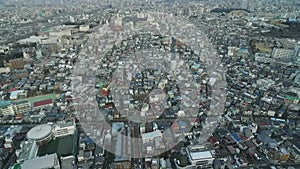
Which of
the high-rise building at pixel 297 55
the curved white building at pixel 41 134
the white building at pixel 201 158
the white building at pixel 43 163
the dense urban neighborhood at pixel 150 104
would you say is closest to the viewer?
the white building at pixel 43 163

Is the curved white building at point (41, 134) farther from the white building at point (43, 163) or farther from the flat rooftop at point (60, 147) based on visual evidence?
the white building at point (43, 163)

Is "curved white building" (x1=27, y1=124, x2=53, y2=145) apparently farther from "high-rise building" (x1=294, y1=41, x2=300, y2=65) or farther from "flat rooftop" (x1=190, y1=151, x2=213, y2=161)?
"high-rise building" (x1=294, y1=41, x2=300, y2=65)

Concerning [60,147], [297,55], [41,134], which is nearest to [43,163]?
[60,147]

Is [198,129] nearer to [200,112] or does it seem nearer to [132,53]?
[200,112]

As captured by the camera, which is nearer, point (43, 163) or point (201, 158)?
point (43, 163)

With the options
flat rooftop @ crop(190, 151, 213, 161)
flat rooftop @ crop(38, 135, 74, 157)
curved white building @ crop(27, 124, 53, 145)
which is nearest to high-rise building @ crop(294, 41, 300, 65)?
flat rooftop @ crop(190, 151, 213, 161)

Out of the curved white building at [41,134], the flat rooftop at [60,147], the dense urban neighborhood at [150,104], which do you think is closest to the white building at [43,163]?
the dense urban neighborhood at [150,104]

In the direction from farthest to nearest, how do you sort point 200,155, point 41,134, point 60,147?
point 41,134 < point 60,147 < point 200,155

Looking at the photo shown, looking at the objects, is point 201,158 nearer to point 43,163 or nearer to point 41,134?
point 43,163

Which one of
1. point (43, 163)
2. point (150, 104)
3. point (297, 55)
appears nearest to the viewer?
point (43, 163)

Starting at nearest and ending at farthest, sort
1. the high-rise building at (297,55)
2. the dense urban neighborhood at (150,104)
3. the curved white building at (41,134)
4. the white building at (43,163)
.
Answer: the white building at (43,163) → the dense urban neighborhood at (150,104) → the curved white building at (41,134) → the high-rise building at (297,55)

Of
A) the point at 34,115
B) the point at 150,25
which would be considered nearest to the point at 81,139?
the point at 34,115
